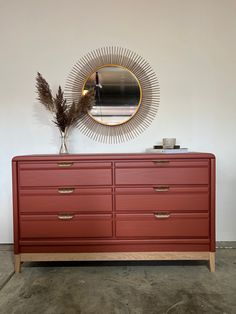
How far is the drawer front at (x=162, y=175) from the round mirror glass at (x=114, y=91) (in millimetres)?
638

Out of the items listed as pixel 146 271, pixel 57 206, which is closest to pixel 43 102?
pixel 57 206

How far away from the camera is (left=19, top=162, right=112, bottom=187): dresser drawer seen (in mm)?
1767

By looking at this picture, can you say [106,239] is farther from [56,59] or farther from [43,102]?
[56,59]

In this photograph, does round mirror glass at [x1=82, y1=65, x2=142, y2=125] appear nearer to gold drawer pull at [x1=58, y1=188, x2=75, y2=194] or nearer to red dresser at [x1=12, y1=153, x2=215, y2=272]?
red dresser at [x1=12, y1=153, x2=215, y2=272]

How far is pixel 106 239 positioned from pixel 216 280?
2.57 feet


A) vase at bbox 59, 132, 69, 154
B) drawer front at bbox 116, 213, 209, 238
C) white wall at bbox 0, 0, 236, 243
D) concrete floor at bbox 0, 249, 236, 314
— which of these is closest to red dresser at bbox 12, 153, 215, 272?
drawer front at bbox 116, 213, 209, 238

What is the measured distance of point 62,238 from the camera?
1790mm

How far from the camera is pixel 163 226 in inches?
69.6

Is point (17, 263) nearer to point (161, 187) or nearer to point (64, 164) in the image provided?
point (64, 164)

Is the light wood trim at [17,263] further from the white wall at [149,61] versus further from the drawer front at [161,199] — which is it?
the white wall at [149,61]

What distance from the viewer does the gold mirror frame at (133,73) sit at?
7.30 feet

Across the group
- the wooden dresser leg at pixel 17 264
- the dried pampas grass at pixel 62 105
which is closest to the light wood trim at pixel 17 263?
the wooden dresser leg at pixel 17 264

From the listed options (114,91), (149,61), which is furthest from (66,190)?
(149,61)

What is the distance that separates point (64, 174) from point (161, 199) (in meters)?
0.71
